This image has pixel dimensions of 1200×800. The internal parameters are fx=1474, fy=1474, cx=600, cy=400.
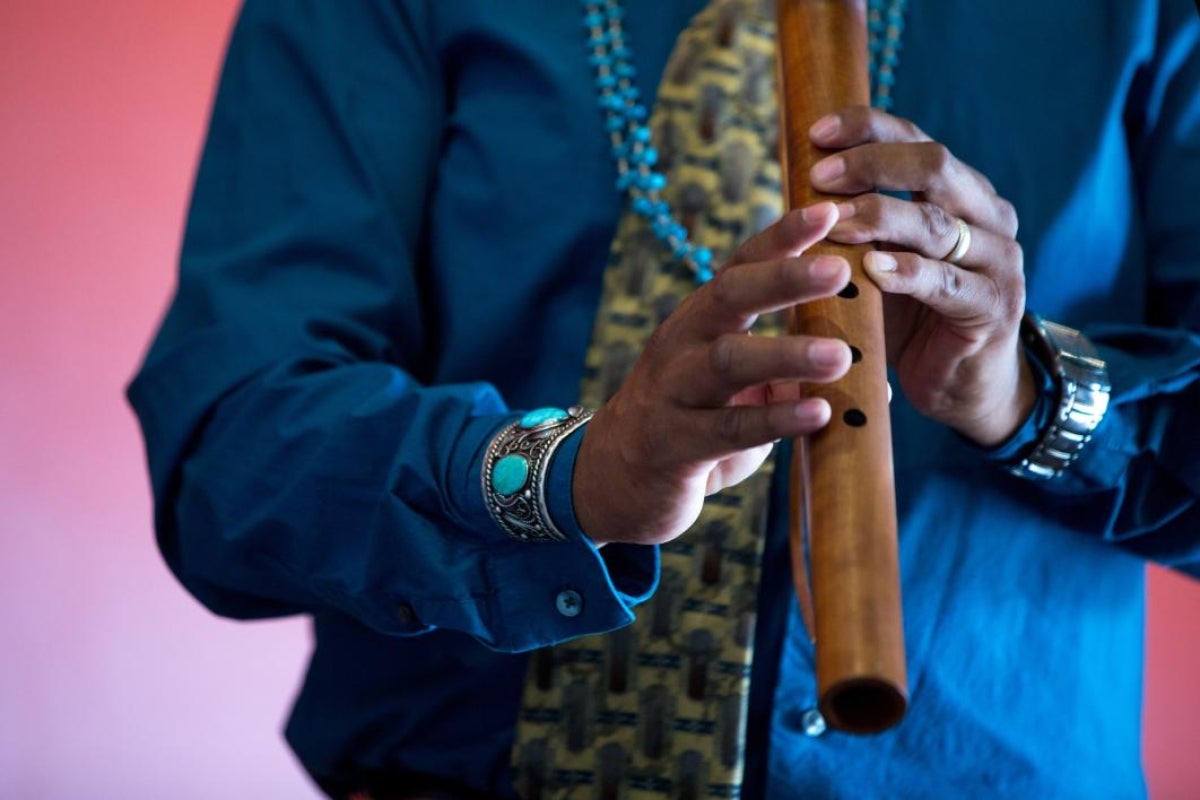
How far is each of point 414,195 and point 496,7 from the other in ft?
0.47

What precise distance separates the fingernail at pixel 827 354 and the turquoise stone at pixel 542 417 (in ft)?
0.62

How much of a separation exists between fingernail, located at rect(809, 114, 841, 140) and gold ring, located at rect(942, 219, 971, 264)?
8 cm

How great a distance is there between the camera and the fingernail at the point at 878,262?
69 cm

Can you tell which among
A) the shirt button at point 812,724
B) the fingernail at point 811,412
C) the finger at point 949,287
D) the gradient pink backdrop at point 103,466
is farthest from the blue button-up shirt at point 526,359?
the gradient pink backdrop at point 103,466

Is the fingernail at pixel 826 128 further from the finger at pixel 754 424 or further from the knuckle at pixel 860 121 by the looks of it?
the finger at pixel 754 424

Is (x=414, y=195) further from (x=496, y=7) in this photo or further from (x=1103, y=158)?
(x=1103, y=158)

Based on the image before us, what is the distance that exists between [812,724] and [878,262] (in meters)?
0.33

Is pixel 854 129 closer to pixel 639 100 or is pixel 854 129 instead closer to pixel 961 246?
pixel 961 246

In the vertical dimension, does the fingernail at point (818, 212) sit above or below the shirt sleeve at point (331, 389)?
above

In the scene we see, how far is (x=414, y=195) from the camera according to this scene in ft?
3.29

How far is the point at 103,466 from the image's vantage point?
1.82 meters

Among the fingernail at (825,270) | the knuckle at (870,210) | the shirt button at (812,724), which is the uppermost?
the fingernail at (825,270)

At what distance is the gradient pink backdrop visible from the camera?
69.7 inches

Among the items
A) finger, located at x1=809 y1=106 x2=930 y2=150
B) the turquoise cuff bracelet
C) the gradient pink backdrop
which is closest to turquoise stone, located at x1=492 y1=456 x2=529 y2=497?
the turquoise cuff bracelet
